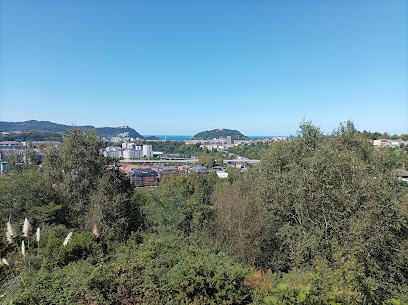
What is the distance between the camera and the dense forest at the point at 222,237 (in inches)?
140

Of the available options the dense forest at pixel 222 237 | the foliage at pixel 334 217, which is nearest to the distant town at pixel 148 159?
the dense forest at pixel 222 237

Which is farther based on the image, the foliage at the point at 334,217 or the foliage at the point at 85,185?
the foliage at the point at 85,185

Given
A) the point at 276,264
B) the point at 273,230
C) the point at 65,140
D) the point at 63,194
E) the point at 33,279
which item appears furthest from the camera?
the point at 65,140

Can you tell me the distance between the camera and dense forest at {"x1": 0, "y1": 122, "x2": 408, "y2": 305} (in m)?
3.57

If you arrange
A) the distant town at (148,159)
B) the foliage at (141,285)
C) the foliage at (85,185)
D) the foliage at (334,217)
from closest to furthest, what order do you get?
the foliage at (141,285)
the foliage at (334,217)
the foliage at (85,185)
the distant town at (148,159)

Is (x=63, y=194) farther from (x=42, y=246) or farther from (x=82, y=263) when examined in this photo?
(x=82, y=263)

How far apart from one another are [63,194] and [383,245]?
10.2 meters

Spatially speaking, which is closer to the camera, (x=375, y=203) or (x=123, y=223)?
(x=375, y=203)

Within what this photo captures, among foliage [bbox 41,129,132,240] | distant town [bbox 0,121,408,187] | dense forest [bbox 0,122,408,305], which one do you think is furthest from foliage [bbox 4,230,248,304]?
distant town [bbox 0,121,408,187]

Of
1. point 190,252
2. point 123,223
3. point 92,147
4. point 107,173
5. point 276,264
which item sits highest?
point 92,147

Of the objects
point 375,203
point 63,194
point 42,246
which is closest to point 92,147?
point 63,194

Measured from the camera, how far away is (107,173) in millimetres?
10258

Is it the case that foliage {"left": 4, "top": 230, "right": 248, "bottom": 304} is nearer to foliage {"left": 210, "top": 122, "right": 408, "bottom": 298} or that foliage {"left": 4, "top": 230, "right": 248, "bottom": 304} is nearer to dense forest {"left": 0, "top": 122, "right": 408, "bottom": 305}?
dense forest {"left": 0, "top": 122, "right": 408, "bottom": 305}

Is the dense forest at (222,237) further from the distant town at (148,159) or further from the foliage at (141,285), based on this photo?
the distant town at (148,159)
